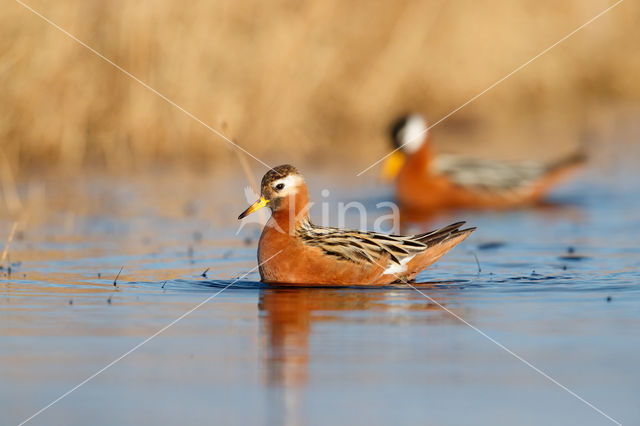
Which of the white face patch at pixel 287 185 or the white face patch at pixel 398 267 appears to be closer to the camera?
the white face patch at pixel 398 267

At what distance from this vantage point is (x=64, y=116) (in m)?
16.7

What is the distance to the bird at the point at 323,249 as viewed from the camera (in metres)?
9.45

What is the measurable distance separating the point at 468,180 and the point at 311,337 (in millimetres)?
9485

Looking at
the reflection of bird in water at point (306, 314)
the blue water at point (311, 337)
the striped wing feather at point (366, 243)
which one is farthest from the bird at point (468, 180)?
the reflection of bird in water at point (306, 314)

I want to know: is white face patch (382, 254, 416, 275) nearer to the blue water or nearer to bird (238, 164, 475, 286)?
bird (238, 164, 475, 286)

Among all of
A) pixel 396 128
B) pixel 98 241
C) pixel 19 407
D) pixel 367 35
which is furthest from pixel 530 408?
pixel 367 35

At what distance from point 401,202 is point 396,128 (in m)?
1.63

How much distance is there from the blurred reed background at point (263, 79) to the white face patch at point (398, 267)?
736cm

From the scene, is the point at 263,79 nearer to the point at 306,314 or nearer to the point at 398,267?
the point at 398,267

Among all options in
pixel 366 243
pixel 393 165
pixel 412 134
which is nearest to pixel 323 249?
pixel 366 243

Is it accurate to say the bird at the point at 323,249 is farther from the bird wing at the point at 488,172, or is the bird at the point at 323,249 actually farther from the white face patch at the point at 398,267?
the bird wing at the point at 488,172

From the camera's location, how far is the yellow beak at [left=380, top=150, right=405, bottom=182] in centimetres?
1683

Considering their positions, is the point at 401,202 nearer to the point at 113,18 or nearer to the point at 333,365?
the point at 113,18

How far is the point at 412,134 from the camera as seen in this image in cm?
1706
